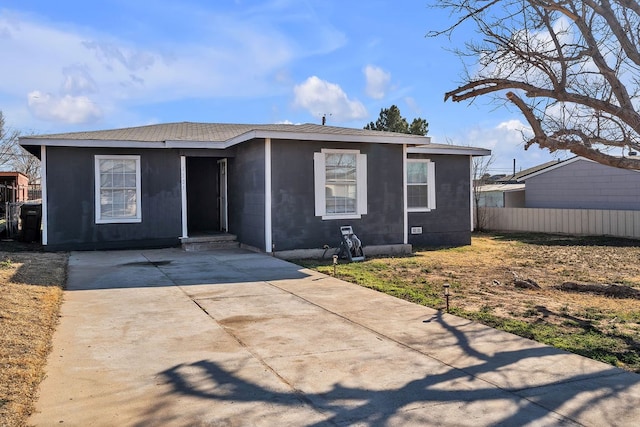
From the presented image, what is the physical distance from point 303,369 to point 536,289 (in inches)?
216

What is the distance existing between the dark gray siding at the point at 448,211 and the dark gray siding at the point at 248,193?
499 centimetres

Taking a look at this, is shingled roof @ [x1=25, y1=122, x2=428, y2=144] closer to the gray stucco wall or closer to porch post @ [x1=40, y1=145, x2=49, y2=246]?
porch post @ [x1=40, y1=145, x2=49, y2=246]

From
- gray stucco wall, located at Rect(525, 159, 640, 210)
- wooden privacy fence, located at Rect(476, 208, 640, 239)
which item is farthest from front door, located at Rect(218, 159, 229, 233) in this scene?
gray stucco wall, located at Rect(525, 159, 640, 210)

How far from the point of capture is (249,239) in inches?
530

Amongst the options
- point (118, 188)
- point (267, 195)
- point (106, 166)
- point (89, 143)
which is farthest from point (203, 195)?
point (267, 195)

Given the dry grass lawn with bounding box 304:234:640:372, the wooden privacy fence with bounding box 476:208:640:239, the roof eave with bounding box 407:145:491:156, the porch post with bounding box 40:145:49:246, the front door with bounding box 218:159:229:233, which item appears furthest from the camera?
the wooden privacy fence with bounding box 476:208:640:239

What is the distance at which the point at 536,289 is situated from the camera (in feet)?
28.7

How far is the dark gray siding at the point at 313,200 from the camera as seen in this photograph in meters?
12.2

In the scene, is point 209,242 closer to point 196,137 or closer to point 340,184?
point 196,137

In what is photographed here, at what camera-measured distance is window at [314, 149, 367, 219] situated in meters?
12.6

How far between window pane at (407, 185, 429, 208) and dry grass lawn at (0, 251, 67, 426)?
9.58 m

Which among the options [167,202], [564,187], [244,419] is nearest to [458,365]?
[244,419]

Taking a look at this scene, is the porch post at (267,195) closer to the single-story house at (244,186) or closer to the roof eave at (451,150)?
the single-story house at (244,186)

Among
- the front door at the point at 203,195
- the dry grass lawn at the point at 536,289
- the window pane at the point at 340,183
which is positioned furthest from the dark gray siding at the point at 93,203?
the dry grass lawn at the point at 536,289
